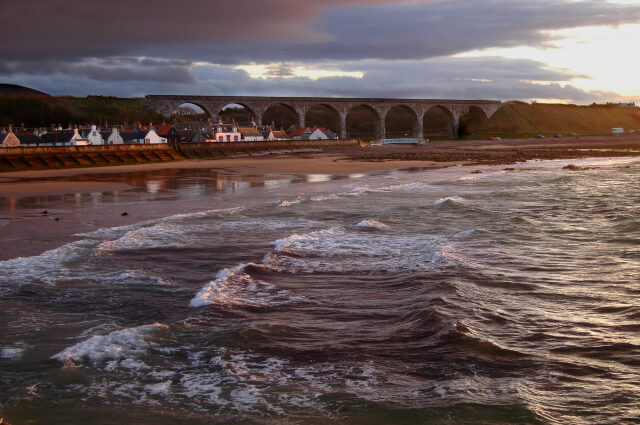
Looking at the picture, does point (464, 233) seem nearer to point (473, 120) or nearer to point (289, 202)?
point (289, 202)

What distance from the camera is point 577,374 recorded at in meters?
5.77

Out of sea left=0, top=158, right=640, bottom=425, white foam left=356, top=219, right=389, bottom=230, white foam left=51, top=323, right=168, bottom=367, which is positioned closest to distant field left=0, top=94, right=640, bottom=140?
white foam left=356, top=219, right=389, bottom=230

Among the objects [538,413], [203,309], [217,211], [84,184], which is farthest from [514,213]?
[84,184]

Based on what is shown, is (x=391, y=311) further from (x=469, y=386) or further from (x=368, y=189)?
(x=368, y=189)

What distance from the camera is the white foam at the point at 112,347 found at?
632 centimetres

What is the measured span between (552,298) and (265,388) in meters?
4.87

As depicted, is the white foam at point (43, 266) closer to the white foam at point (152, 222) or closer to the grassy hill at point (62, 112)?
the white foam at point (152, 222)

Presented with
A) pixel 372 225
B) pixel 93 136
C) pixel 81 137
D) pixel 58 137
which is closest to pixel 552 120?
pixel 93 136

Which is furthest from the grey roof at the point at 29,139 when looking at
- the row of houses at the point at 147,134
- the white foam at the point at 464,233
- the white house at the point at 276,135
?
the white foam at the point at 464,233

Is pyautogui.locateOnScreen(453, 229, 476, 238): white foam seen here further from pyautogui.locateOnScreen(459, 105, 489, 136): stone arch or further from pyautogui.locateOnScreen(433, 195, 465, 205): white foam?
pyautogui.locateOnScreen(459, 105, 489, 136): stone arch

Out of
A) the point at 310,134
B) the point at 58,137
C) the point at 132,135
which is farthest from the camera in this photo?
the point at 310,134

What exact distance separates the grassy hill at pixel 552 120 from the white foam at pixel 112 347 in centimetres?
13311

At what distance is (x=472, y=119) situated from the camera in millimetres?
149375

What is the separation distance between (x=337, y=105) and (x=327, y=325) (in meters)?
114
